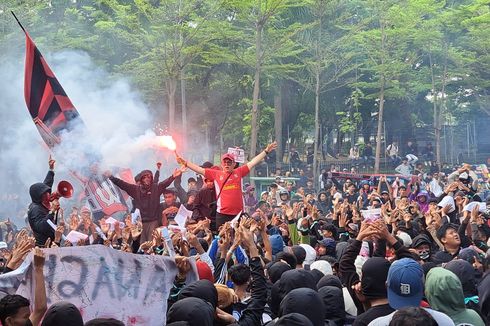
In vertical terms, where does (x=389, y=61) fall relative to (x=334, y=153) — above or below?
above

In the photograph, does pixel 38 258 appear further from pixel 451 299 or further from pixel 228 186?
pixel 228 186

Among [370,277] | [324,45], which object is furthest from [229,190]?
[324,45]

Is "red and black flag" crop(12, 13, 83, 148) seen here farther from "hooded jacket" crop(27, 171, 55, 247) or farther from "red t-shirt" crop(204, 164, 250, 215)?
"red t-shirt" crop(204, 164, 250, 215)

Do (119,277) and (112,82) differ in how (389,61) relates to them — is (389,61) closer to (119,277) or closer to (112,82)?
(112,82)

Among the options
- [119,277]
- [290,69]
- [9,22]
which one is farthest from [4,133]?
[119,277]

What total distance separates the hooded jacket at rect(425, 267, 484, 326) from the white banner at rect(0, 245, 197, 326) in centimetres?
155

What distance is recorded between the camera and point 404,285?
173 inches

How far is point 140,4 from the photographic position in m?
24.3

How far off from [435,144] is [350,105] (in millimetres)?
3717

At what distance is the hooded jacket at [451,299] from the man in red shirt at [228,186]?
6464mm

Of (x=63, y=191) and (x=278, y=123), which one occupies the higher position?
(x=278, y=123)

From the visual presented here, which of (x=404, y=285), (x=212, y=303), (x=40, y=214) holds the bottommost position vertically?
(x=212, y=303)

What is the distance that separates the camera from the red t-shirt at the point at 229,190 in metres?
11.1

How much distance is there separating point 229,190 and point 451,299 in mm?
→ 6734
